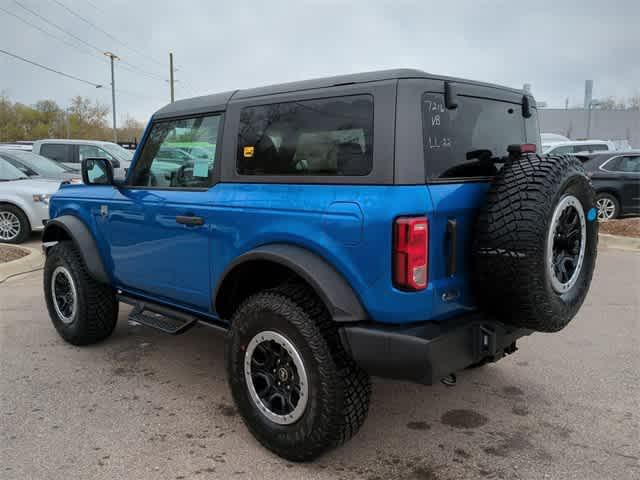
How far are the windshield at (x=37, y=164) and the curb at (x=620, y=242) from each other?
10.1m

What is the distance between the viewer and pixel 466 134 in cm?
294

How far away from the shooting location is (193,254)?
3.48 m

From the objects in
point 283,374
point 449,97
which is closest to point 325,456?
point 283,374

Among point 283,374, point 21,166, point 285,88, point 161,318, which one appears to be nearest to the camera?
point 283,374

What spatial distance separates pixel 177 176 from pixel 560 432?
283cm

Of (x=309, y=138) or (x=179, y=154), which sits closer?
(x=309, y=138)

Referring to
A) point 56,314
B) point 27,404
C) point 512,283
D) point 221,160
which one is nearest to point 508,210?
point 512,283

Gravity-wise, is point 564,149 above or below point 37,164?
above

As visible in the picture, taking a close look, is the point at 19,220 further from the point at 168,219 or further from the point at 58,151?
the point at 168,219

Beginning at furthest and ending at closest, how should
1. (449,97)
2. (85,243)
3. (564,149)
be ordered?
(564,149), (85,243), (449,97)

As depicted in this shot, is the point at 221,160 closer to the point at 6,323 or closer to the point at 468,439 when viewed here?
the point at 468,439

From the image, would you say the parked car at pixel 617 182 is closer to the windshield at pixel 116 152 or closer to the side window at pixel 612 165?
the side window at pixel 612 165

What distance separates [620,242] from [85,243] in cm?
824

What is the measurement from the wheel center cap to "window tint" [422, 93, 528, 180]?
123 cm
